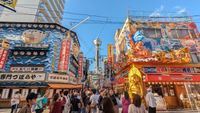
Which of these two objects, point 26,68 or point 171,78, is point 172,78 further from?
point 26,68

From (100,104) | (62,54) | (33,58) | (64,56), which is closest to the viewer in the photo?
(100,104)

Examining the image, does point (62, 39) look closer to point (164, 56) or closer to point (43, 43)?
point (43, 43)

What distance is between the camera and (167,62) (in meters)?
14.4

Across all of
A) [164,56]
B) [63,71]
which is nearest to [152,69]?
[164,56]

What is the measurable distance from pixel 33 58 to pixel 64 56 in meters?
3.83

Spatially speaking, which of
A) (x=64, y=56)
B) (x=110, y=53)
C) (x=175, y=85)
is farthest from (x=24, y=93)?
(x=175, y=85)

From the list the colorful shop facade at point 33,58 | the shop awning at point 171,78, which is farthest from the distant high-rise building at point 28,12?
the shop awning at point 171,78

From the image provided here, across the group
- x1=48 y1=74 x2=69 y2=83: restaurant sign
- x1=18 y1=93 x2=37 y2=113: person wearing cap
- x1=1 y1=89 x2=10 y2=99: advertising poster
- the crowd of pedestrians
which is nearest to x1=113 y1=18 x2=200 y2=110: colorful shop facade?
the crowd of pedestrians

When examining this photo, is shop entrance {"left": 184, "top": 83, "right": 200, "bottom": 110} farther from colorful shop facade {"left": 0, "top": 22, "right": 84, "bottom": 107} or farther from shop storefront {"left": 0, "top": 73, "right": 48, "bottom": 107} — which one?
shop storefront {"left": 0, "top": 73, "right": 48, "bottom": 107}

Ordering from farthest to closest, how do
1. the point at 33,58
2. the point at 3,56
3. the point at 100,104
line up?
the point at 33,58 < the point at 3,56 < the point at 100,104

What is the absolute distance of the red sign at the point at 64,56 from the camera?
15609mm

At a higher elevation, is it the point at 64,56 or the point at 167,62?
the point at 64,56

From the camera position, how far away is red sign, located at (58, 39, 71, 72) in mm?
15609

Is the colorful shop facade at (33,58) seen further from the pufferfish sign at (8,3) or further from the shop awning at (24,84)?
the pufferfish sign at (8,3)
